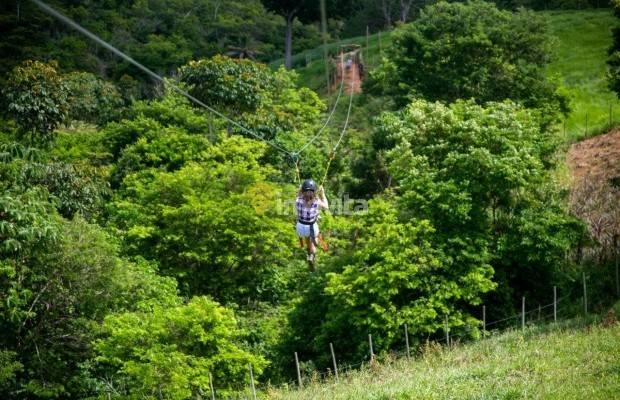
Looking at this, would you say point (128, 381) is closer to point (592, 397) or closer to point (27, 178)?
point (27, 178)

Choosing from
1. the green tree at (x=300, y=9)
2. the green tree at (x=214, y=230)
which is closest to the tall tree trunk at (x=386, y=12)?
the green tree at (x=300, y=9)

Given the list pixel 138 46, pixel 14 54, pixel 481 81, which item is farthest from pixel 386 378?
pixel 138 46

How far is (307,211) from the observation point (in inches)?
789

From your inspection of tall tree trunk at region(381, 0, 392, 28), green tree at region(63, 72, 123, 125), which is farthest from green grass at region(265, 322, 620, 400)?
tall tree trunk at region(381, 0, 392, 28)

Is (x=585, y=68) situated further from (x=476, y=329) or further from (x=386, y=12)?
(x=476, y=329)

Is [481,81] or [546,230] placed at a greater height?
[481,81]

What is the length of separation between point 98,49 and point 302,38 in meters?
16.9

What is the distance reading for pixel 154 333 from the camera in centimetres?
2312

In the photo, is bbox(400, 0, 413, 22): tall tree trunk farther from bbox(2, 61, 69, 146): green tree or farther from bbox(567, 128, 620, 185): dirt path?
bbox(2, 61, 69, 146): green tree

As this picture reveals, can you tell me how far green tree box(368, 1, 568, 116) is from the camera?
134 feet

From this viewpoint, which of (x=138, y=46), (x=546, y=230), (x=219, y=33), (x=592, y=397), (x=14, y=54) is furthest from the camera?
(x=219, y=33)

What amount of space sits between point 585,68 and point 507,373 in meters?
42.9

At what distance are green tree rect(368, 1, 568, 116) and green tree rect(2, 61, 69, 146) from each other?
1544cm

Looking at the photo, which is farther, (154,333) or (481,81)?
(481,81)
